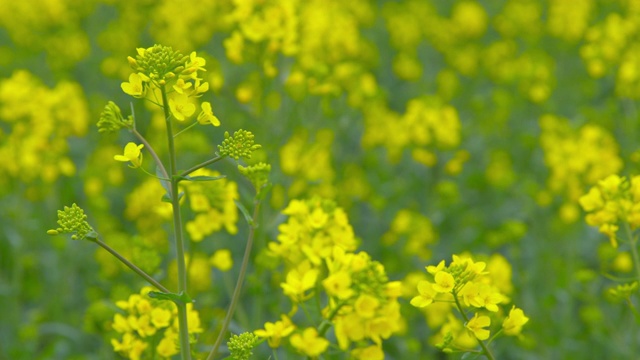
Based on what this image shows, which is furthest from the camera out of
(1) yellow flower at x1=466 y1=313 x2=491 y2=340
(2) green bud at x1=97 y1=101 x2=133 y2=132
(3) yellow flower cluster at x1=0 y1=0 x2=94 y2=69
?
(3) yellow flower cluster at x1=0 y1=0 x2=94 y2=69

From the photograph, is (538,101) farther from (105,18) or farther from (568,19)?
(105,18)

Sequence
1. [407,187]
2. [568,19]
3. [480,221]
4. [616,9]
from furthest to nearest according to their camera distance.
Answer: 1. [616,9]
2. [568,19]
3. [407,187]
4. [480,221]

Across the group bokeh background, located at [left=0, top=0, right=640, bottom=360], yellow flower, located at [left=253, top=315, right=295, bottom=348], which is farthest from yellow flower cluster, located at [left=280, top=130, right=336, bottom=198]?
yellow flower, located at [left=253, top=315, right=295, bottom=348]

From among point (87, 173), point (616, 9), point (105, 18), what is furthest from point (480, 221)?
point (105, 18)

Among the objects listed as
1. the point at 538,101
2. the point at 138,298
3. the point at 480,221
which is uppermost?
the point at 538,101

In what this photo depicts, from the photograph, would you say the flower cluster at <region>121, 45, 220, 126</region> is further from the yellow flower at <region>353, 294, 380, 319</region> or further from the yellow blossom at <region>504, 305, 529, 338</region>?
the yellow blossom at <region>504, 305, 529, 338</region>

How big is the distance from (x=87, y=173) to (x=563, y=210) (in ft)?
9.34

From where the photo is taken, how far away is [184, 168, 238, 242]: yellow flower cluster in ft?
10.4

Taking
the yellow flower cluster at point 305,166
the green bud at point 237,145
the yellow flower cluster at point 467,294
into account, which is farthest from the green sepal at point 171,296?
the yellow flower cluster at point 305,166

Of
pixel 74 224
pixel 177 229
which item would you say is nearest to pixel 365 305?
pixel 177 229

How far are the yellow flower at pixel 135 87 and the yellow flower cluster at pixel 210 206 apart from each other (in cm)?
99

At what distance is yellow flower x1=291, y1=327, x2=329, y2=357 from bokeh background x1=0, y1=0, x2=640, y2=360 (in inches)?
27.0

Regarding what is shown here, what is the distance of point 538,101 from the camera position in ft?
20.6

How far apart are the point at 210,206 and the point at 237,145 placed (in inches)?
41.5
